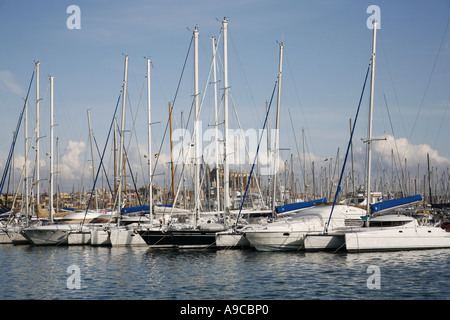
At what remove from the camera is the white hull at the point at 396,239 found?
31312 mm

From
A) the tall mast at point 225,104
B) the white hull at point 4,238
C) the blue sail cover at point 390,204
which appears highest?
the tall mast at point 225,104

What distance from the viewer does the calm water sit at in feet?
68.4

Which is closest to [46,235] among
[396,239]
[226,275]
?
[226,275]

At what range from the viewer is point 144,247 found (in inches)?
1528

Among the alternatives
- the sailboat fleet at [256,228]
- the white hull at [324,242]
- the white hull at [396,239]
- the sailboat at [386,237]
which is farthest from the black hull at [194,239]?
the white hull at [396,239]

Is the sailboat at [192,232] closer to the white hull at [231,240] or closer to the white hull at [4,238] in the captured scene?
the white hull at [231,240]

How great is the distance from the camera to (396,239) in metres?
32.0

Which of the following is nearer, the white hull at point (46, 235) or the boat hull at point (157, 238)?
the boat hull at point (157, 238)

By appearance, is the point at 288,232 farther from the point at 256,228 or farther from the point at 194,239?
the point at 194,239

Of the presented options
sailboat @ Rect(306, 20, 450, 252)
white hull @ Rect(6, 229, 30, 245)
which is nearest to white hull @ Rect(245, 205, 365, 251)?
sailboat @ Rect(306, 20, 450, 252)

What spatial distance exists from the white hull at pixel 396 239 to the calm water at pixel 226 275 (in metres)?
0.65

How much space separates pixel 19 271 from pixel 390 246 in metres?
21.1

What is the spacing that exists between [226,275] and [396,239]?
40.6 feet
